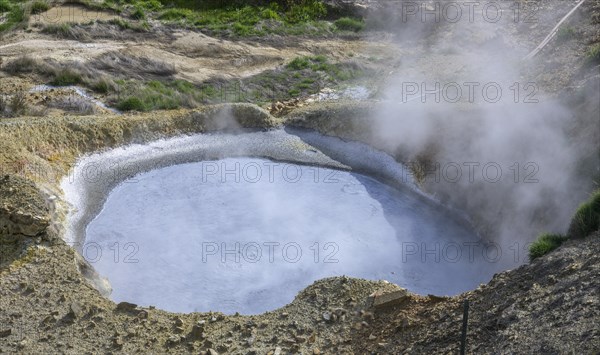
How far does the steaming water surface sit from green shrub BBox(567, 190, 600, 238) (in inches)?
79.0

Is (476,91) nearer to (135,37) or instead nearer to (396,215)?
(396,215)

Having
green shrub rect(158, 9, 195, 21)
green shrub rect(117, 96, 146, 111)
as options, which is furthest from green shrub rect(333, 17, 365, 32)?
green shrub rect(117, 96, 146, 111)

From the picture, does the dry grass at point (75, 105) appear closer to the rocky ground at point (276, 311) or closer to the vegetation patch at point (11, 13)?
the rocky ground at point (276, 311)

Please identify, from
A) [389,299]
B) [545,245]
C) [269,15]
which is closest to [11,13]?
[269,15]

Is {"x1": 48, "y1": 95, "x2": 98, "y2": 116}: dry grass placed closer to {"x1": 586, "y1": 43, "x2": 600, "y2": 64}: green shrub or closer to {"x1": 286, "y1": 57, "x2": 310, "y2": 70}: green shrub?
{"x1": 286, "y1": 57, "x2": 310, "y2": 70}: green shrub

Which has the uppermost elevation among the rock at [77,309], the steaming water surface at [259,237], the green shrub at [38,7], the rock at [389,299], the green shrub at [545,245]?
the green shrub at [545,245]

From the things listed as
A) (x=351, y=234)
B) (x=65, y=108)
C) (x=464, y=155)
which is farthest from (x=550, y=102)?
(x=65, y=108)

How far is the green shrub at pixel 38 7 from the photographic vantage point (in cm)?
2281

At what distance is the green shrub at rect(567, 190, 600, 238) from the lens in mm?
11086

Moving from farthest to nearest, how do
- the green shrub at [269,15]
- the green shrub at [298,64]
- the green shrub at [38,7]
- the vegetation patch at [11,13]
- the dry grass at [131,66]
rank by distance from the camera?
the green shrub at [269,15] < the green shrub at [38,7] < the vegetation patch at [11,13] < the green shrub at [298,64] < the dry grass at [131,66]

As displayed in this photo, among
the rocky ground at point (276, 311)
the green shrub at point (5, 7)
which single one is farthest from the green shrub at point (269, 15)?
the rocky ground at point (276, 311)

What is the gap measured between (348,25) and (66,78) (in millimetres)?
8115

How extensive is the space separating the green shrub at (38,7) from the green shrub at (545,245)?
628 inches

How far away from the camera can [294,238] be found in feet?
45.6
